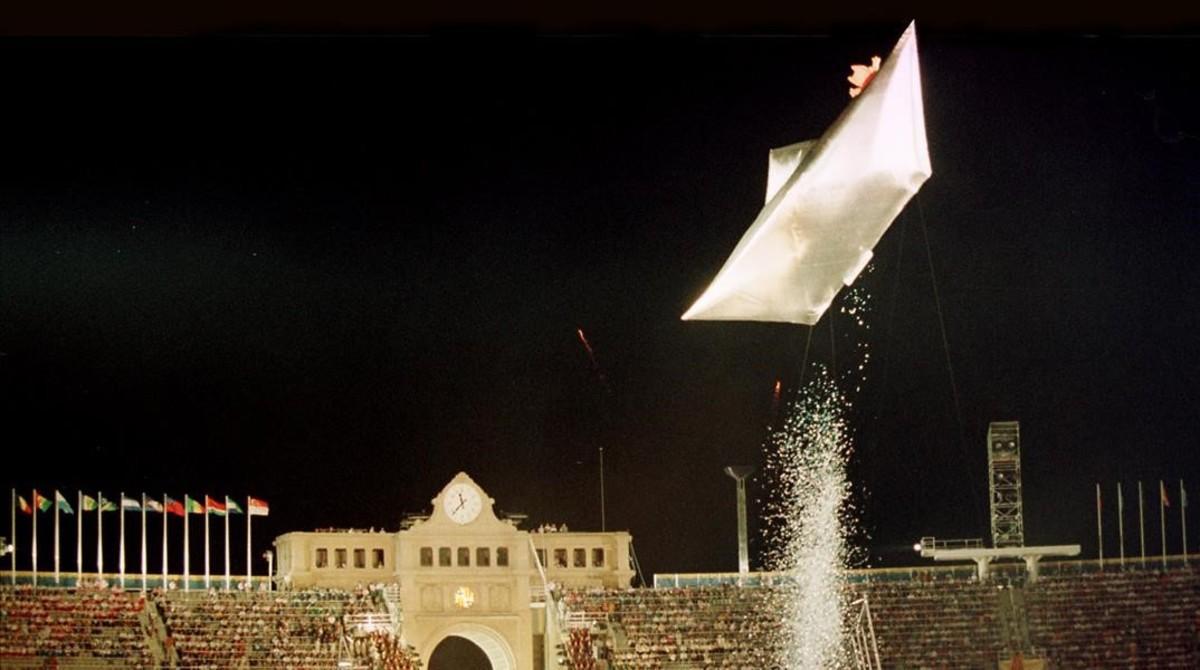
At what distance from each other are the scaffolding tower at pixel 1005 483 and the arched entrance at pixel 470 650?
7090mm

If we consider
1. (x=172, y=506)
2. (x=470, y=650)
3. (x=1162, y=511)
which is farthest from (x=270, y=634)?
(x=1162, y=511)

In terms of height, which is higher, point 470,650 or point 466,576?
point 466,576

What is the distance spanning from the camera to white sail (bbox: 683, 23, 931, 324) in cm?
522

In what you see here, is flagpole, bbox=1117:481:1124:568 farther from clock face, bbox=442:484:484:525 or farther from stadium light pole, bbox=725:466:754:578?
clock face, bbox=442:484:484:525

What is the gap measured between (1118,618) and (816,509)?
457cm

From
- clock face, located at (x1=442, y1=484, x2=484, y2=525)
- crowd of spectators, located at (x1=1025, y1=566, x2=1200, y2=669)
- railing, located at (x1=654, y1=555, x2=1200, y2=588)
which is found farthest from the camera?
railing, located at (x1=654, y1=555, x2=1200, y2=588)

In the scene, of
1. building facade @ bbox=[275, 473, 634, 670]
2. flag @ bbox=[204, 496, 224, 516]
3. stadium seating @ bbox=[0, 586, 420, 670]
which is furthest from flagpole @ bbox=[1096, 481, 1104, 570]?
flag @ bbox=[204, 496, 224, 516]

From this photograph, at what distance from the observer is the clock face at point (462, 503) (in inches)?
977

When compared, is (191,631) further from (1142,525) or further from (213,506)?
(1142,525)

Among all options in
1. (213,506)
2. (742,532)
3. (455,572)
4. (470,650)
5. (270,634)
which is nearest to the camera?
(270,634)

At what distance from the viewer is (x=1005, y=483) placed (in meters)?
25.9

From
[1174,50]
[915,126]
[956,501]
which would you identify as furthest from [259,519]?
[915,126]

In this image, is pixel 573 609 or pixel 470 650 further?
pixel 470 650

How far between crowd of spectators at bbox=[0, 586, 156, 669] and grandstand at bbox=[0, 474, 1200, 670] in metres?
0.04
